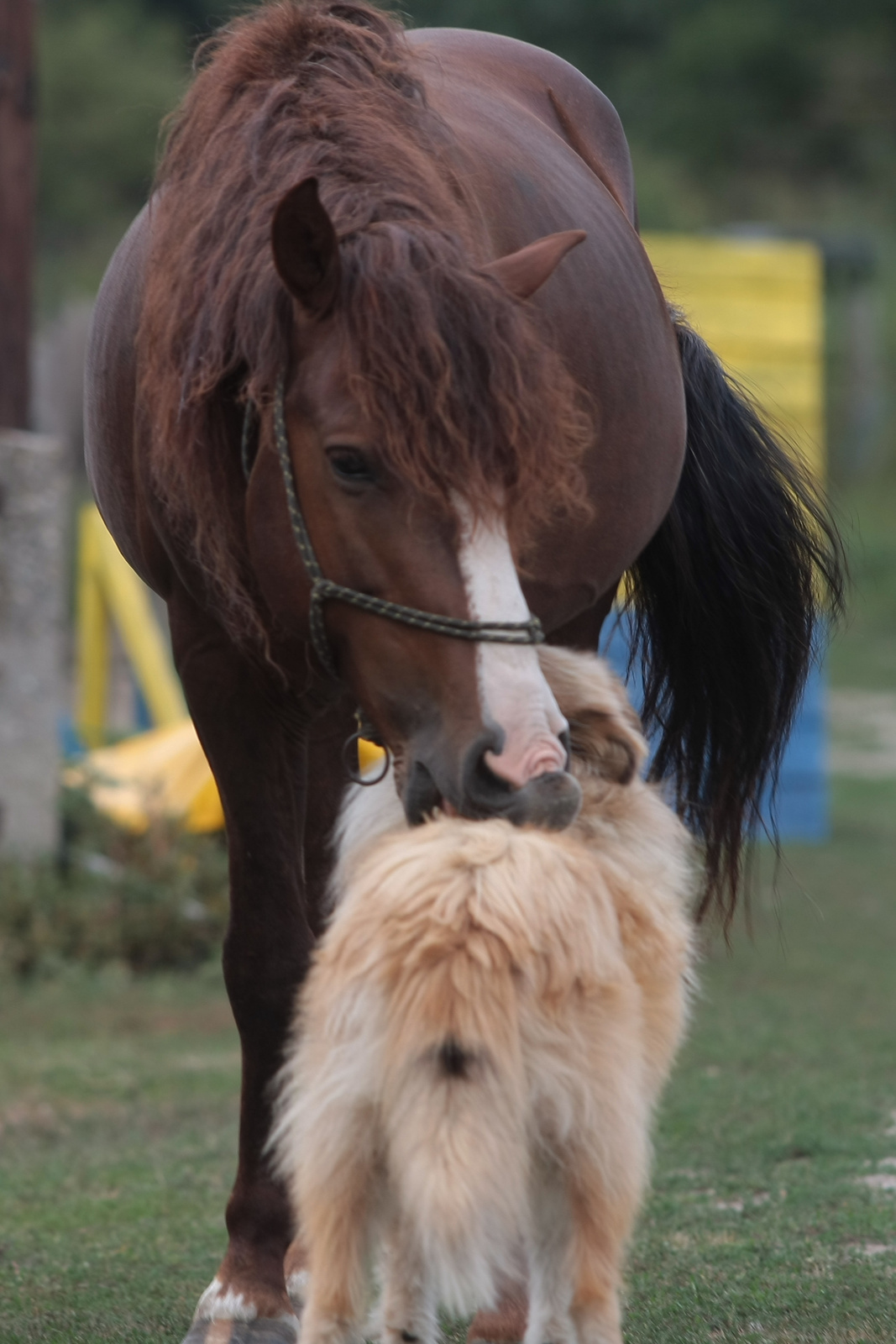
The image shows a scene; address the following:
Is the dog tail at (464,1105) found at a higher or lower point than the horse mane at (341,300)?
lower

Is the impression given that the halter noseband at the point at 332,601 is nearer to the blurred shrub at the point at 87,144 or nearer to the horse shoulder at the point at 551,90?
the horse shoulder at the point at 551,90

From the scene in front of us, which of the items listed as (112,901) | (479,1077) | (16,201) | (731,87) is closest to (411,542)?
(479,1077)

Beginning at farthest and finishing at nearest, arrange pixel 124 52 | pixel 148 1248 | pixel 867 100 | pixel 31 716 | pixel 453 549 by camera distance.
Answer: pixel 867 100, pixel 124 52, pixel 31 716, pixel 148 1248, pixel 453 549

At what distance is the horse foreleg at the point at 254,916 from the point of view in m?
2.90

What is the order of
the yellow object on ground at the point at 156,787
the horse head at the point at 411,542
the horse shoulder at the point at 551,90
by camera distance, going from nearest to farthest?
the horse head at the point at 411,542, the horse shoulder at the point at 551,90, the yellow object on ground at the point at 156,787

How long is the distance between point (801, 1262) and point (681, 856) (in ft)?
4.25

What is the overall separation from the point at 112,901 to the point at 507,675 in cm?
514

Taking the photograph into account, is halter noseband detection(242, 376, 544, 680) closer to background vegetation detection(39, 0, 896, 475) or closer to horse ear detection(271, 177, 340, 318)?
horse ear detection(271, 177, 340, 318)

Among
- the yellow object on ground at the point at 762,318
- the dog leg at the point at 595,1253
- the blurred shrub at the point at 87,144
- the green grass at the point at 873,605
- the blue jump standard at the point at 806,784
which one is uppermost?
the dog leg at the point at 595,1253

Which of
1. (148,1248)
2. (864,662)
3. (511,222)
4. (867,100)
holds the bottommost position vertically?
(864,662)

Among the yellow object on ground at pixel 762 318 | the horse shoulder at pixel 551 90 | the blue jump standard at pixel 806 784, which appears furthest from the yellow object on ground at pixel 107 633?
the yellow object on ground at pixel 762 318

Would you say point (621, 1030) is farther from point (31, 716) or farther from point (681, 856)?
point (31, 716)

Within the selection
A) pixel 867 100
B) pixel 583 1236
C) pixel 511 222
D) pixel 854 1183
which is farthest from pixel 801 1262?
pixel 867 100

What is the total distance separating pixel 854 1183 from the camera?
12.8 feet
